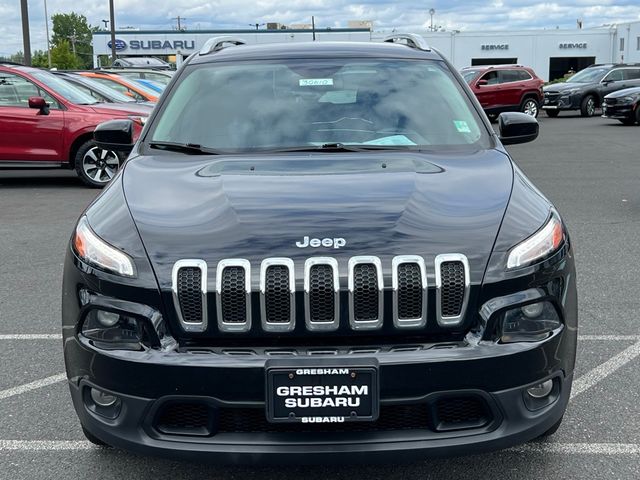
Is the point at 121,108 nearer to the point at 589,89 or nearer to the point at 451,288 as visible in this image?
the point at 451,288

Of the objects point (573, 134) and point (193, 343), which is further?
point (573, 134)

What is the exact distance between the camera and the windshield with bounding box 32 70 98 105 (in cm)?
1152

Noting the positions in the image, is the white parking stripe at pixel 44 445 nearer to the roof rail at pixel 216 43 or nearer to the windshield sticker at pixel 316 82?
the windshield sticker at pixel 316 82

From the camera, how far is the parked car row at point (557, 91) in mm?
22969

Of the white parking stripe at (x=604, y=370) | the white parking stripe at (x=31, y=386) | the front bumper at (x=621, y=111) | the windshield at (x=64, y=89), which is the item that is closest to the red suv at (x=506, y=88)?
the front bumper at (x=621, y=111)

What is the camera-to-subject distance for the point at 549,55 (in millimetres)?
66812

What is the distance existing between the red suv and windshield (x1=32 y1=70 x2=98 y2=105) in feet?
53.1

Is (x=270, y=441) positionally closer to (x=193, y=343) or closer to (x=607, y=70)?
(x=193, y=343)

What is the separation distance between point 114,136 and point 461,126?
6.33ft

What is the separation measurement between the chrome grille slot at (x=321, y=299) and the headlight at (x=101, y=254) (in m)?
0.61

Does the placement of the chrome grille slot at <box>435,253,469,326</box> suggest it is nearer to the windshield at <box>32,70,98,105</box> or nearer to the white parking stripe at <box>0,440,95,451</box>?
the white parking stripe at <box>0,440,95,451</box>

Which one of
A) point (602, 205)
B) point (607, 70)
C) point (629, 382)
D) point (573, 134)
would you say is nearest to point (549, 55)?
point (607, 70)

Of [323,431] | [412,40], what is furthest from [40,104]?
[323,431]

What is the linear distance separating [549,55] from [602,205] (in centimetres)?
6143
